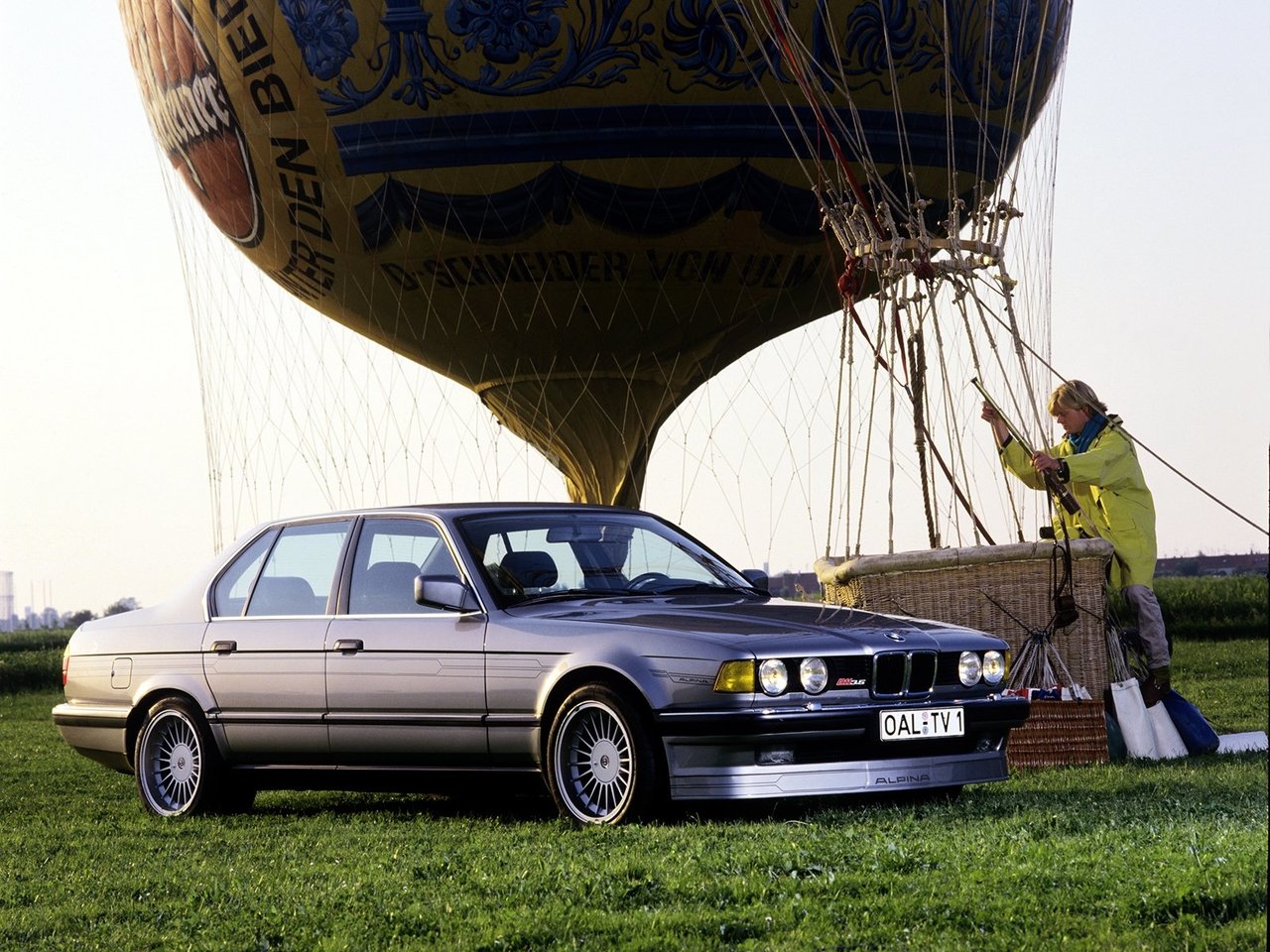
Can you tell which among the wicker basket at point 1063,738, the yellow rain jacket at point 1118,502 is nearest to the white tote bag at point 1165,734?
the wicker basket at point 1063,738

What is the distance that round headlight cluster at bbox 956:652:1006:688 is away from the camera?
29.3 feet

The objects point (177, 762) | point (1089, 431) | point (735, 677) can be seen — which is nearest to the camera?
point (735, 677)

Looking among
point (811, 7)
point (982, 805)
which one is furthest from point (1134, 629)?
point (811, 7)

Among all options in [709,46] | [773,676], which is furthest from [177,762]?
[709,46]

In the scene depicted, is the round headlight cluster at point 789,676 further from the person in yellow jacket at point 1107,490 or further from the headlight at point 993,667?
the person in yellow jacket at point 1107,490

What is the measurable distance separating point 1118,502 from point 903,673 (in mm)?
3646

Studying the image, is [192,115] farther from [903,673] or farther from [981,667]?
[903,673]

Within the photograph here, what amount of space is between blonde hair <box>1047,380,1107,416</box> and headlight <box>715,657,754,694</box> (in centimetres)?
429

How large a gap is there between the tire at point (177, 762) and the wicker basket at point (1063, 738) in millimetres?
4126

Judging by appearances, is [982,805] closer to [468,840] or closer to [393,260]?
[468,840]

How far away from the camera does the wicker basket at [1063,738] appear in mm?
10812

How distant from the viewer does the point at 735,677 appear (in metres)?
8.27

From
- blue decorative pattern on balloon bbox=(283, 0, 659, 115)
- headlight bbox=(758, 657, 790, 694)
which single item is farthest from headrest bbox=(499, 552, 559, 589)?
blue decorative pattern on balloon bbox=(283, 0, 659, 115)

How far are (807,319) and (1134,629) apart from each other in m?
10.0
